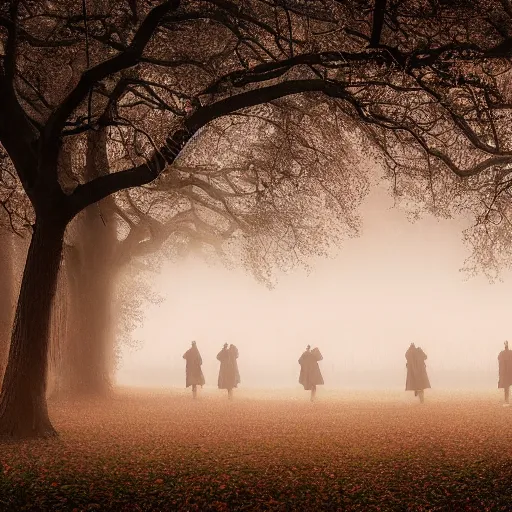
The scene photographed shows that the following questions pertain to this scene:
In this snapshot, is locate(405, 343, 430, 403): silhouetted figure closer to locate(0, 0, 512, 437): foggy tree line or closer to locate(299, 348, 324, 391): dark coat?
locate(299, 348, 324, 391): dark coat

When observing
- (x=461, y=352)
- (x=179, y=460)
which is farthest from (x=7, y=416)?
(x=461, y=352)

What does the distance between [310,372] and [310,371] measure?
4 cm

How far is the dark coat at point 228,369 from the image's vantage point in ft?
71.7

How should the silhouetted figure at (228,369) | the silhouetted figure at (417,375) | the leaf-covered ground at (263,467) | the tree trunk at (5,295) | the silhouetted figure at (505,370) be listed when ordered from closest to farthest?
1. the leaf-covered ground at (263,467)
2. the tree trunk at (5,295)
3. the silhouetted figure at (505,370)
4. the silhouetted figure at (417,375)
5. the silhouetted figure at (228,369)

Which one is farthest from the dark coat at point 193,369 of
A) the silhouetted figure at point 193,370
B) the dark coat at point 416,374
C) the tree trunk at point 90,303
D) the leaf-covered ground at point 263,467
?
the leaf-covered ground at point 263,467

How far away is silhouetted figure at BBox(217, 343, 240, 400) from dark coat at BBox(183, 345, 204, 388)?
0.86 m

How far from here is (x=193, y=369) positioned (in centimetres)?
2152

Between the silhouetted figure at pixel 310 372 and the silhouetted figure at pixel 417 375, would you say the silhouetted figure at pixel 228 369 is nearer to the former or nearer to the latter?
the silhouetted figure at pixel 310 372

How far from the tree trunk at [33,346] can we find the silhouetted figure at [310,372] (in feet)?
41.3

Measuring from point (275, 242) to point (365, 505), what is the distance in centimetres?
1377

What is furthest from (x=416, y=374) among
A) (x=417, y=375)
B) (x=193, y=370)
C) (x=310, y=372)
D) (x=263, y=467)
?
(x=263, y=467)

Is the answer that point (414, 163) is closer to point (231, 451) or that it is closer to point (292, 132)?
point (292, 132)

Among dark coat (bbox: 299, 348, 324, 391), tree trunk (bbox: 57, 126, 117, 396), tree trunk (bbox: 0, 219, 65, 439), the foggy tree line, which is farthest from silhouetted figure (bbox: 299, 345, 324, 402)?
tree trunk (bbox: 0, 219, 65, 439)

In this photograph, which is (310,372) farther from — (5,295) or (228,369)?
(5,295)
